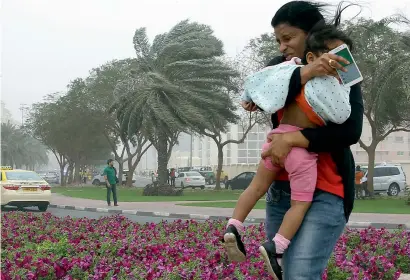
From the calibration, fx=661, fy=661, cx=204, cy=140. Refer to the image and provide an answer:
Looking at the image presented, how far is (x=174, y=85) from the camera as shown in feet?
96.1

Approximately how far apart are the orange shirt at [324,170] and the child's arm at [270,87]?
0.08 m

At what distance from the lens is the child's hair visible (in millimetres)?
2865

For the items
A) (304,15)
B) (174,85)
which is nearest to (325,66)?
(304,15)

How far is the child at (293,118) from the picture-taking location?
2.78 m

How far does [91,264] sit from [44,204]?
15.7m

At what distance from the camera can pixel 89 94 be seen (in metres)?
51.5

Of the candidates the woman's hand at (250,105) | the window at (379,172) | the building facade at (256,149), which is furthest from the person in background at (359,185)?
the woman's hand at (250,105)

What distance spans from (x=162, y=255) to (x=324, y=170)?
13.4 ft

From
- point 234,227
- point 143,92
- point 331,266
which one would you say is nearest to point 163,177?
point 143,92

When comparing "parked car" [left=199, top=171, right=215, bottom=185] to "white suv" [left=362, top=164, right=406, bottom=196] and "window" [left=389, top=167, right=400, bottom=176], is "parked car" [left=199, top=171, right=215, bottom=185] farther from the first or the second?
"window" [left=389, top=167, right=400, bottom=176]

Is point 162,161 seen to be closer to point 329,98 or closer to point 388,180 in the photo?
Result: point 388,180

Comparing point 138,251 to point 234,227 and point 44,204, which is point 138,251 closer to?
point 234,227

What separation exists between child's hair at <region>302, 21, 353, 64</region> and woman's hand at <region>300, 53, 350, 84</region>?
11cm

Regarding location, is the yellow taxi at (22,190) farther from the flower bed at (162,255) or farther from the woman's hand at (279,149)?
the woman's hand at (279,149)
